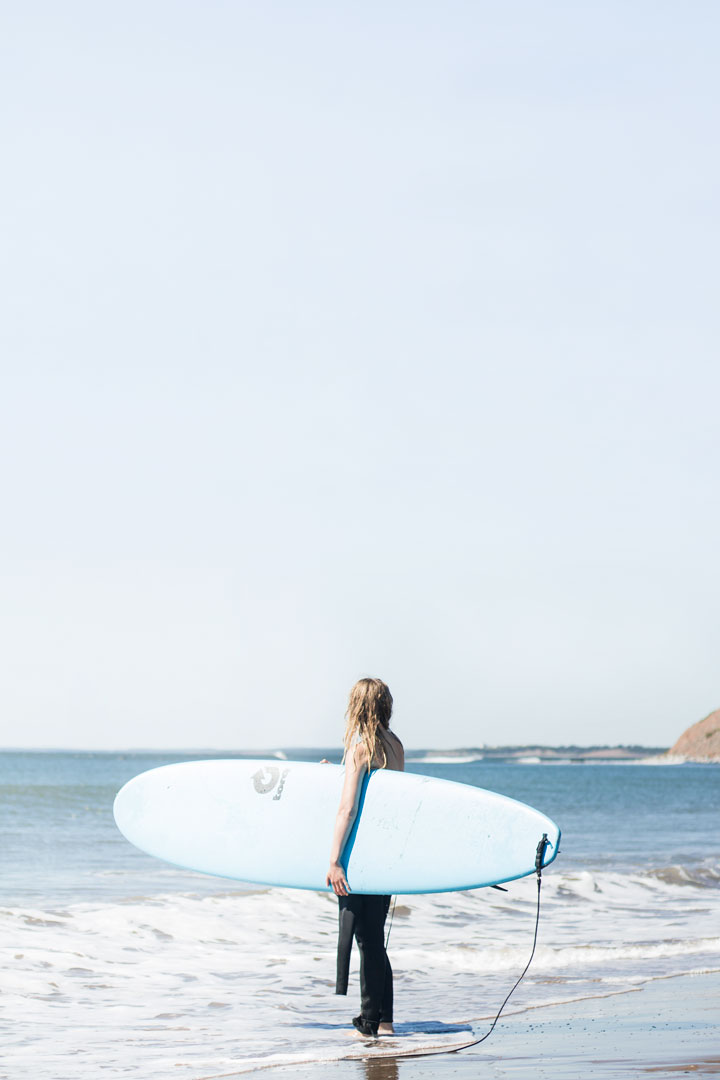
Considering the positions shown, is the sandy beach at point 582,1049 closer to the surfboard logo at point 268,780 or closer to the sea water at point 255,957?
the sea water at point 255,957

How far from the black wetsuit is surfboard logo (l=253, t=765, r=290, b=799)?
90 cm

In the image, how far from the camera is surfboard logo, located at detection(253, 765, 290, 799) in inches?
207

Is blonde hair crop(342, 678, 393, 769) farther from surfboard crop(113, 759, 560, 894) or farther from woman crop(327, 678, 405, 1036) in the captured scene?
surfboard crop(113, 759, 560, 894)

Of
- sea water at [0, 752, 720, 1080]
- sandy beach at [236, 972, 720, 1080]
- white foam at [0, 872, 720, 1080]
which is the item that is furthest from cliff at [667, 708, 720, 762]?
sandy beach at [236, 972, 720, 1080]

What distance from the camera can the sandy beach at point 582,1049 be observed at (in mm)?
3975

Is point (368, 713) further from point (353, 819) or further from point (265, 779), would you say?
point (265, 779)

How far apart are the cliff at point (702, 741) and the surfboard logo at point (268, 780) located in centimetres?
12062

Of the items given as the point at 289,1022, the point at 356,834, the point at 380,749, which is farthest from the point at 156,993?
the point at 380,749

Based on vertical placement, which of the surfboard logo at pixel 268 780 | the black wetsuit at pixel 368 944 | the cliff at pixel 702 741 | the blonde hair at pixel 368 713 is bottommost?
the black wetsuit at pixel 368 944

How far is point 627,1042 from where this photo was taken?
14.8 ft

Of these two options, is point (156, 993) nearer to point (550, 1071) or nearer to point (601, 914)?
point (550, 1071)

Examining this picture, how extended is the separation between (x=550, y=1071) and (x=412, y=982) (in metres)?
2.65

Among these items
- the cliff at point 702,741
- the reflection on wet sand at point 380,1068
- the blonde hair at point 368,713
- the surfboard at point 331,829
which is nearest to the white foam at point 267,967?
the reflection on wet sand at point 380,1068

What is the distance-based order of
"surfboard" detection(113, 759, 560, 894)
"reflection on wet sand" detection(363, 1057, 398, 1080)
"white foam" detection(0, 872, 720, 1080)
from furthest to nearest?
1. "surfboard" detection(113, 759, 560, 894)
2. "white foam" detection(0, 872, 720, 1080)
3. "reflection on wet sand" detection(363, 1057, 398, 1080)
